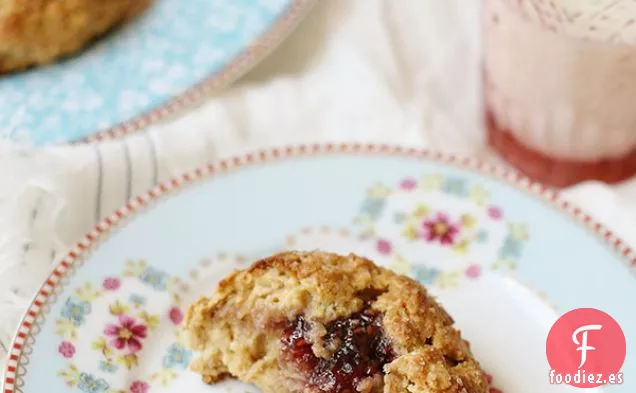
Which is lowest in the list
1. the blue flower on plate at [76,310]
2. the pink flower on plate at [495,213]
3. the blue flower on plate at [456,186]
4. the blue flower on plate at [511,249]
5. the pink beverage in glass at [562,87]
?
the blue flower on plate at [76,310]

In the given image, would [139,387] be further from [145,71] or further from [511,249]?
[145,71]

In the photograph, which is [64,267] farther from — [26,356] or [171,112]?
[171,112]

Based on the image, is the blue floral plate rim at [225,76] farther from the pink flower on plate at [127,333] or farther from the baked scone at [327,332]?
the baked scone at [327,332]

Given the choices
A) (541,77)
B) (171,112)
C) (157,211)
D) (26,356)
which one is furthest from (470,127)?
(26,356)

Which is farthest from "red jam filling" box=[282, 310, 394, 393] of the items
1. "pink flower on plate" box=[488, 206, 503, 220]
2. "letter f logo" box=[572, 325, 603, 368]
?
"pink flower on plate" box=[488, 206, 503, 220]

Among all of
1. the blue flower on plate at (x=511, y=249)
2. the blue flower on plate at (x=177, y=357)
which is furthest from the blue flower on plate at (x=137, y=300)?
the blue flower on plate at (x=511, y=249)

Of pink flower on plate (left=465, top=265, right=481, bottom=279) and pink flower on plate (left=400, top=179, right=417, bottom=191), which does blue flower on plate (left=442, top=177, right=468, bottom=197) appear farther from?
pink flower on plate (left=465, top=265, right=481, bottom=279)
